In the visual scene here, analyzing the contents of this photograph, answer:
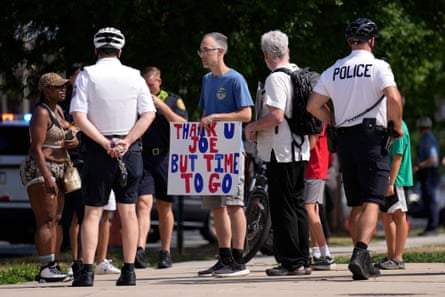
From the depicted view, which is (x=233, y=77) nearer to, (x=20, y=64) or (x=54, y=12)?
(x=54, y=12)

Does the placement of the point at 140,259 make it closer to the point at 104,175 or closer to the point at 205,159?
the point at 205,159

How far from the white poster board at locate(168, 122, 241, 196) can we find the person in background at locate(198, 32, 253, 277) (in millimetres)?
73

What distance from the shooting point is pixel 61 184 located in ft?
38.6

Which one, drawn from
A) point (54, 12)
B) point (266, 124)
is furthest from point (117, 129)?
point (54, 12)

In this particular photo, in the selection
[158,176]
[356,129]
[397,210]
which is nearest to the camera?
[356,129]

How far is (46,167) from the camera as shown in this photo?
11383mm

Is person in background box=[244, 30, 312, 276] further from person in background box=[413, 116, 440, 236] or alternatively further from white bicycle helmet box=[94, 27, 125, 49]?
person in background box=[413, 116, 440, 236]

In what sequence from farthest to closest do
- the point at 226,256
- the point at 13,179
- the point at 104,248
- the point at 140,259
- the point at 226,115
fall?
the point at 13,179 → the point at 140,259 → the point at 104,248 → the point at 226,256 → the point at 226,115

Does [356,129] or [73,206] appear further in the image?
[73,206]

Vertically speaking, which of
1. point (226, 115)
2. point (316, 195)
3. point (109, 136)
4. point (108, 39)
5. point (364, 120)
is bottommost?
point (316, 195)

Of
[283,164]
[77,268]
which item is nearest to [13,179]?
[77,268]

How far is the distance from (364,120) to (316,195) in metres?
2.34

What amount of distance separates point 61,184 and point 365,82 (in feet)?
10.3

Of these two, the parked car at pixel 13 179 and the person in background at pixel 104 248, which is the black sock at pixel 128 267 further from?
the parked car at pixel 13 179
